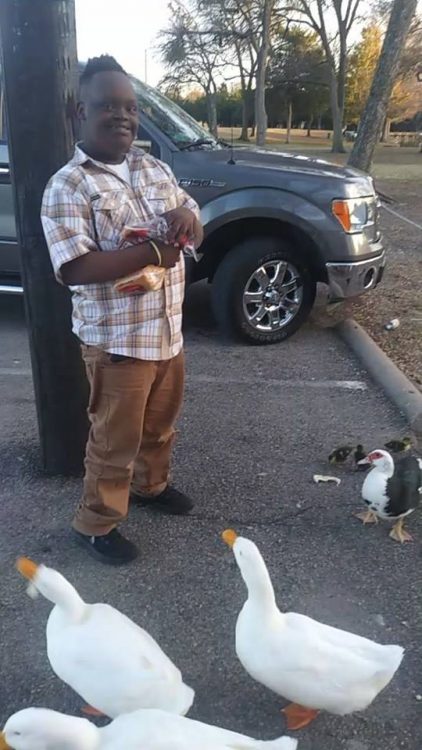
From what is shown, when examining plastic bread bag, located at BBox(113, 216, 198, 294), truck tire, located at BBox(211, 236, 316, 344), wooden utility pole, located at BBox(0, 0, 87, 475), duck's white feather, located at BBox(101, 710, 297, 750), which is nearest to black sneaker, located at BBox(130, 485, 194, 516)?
wooden utility pole, located at BBox(0, 0, 87, 475)

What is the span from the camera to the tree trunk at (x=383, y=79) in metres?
13.0

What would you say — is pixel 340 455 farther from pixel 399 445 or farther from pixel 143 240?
pixel 143 240

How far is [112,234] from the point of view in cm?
275

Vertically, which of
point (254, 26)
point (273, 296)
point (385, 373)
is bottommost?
point (385, 373)

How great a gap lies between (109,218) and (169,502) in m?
1.52

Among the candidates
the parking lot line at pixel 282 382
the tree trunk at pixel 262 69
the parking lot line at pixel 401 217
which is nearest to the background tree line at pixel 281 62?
the tree trunk at pixel 262 69

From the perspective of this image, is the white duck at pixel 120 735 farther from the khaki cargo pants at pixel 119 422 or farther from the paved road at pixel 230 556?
the khaki cargo pants at pixel 119 422

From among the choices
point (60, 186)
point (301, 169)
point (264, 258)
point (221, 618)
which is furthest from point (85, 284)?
point (301, 169)

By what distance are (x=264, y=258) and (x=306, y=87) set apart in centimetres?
4751

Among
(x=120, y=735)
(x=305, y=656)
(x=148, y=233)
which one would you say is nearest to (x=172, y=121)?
(x=148, y=233)

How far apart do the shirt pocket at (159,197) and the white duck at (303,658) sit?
1.32 metres

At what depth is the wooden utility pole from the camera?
327 centimetres

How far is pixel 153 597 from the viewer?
9.97 ft

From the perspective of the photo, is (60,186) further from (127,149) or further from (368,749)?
(368,749)
